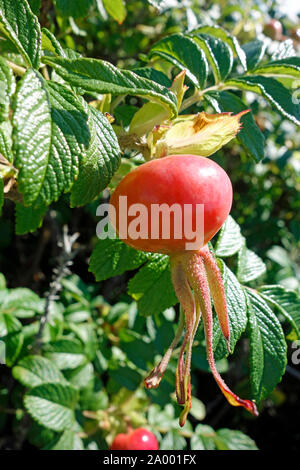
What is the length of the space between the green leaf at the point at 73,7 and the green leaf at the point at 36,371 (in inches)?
44.4

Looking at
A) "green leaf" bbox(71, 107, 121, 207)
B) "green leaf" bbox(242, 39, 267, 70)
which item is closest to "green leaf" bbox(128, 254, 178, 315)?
"green leaf" bbox(71, 107, 121, 207)

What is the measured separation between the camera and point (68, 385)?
1.51 m

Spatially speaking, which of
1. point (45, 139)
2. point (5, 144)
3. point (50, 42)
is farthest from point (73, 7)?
point (45, 139)

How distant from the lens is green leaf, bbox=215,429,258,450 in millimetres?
1694

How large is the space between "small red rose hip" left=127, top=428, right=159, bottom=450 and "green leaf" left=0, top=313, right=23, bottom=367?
54 cm

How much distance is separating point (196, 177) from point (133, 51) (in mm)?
1771

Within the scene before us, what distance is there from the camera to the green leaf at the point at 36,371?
147cm

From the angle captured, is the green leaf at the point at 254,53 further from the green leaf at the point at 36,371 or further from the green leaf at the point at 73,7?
the green leaf at the point at 36,371

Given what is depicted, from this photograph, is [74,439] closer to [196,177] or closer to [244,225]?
[196,177]

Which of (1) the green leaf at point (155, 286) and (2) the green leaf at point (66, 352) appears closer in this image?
(1) the green leaf at point (155, 286)

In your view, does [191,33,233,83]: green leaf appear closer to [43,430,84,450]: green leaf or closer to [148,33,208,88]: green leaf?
[148,33,208,88]: green leaf

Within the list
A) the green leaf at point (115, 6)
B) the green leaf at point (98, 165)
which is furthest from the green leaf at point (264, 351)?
the green leaf at point (115, 6)

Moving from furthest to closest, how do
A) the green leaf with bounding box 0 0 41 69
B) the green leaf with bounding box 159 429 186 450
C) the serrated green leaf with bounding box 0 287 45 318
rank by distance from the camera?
the green leaf with bounding box 159 429 186 450, the serrated green leaf with bounding box 0 287 45 318, the green leaf with bounding box 0 0 41 69

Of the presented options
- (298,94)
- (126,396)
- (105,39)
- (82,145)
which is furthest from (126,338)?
(105,39)
